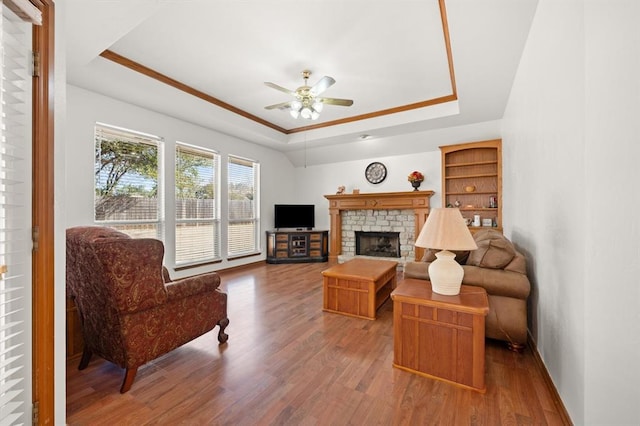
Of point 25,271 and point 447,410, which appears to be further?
point 447,410

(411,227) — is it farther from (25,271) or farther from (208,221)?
(25,271)

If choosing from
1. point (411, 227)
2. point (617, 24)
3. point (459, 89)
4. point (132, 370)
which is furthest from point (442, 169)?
point (132, 370)

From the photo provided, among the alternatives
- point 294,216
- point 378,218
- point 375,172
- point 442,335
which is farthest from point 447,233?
point 294,216

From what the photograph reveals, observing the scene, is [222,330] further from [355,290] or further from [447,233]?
[447,233]

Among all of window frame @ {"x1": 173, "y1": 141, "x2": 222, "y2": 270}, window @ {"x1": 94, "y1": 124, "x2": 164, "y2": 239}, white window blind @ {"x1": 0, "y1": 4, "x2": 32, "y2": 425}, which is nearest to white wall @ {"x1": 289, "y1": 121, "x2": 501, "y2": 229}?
window frame @ {"x1": 173, "y1": 141, "x2": 222, "y2": 270}

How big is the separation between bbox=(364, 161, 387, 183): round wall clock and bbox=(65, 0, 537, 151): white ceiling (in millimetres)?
1670

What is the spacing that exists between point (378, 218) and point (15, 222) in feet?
18.9

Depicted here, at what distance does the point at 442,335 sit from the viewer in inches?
71.2

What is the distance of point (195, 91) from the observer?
12.7 feet

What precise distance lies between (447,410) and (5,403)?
6.77ft

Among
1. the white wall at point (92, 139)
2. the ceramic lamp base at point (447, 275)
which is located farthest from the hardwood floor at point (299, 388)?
the white wall at point (92, 139)

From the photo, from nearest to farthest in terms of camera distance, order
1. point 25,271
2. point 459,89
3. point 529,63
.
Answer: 1. point 25,271
2. point 529,63
3. point 459,89

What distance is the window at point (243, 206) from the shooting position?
17.6ft

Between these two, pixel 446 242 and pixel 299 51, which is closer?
pixel 446 242
